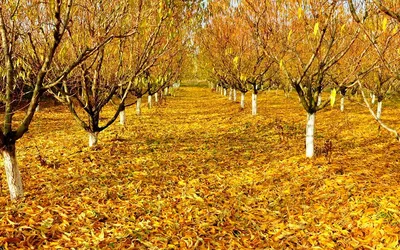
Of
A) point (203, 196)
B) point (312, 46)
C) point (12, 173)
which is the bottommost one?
point (203, 196)

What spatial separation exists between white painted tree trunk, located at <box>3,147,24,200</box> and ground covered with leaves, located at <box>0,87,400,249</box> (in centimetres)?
33

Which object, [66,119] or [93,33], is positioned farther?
[66,119]

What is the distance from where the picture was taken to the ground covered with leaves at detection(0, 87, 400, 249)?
5449 mm

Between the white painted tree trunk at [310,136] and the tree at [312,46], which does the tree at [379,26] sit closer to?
the tree at [312,46]

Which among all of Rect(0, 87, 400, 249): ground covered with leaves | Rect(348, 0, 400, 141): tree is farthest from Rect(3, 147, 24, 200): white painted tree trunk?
Rect(348, 0, 400, 141): tree

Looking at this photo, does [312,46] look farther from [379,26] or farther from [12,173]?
[12,173]

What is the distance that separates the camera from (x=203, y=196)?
7418 mm

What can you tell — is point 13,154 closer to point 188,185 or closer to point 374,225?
point 188,185

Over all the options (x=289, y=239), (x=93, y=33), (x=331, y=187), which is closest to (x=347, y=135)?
(x=331, y=187)

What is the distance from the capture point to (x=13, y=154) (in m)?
6.31

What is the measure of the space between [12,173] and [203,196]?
4296mm

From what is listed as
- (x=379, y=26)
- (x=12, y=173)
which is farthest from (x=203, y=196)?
(x=379, y=26)

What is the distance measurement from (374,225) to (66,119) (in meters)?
20.1

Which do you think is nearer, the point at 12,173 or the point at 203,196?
the point at 12,173
